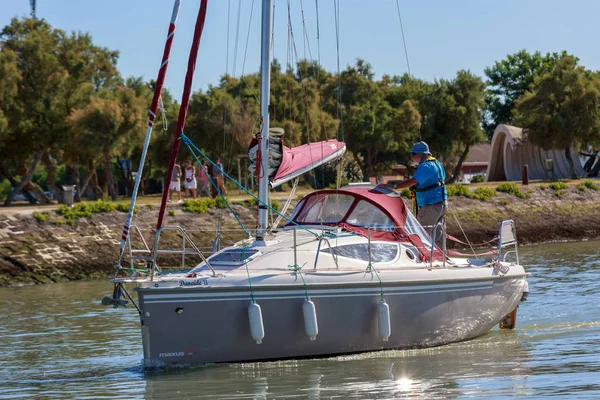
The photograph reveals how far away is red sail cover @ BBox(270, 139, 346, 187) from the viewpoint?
13867 millimetres

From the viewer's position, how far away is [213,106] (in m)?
50.2

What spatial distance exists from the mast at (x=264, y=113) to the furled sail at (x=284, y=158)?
15 centimetres

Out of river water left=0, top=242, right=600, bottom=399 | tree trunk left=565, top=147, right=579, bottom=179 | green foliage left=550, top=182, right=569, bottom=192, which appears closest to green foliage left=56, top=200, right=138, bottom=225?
river water left=0, top=242, right=600, bottom=399

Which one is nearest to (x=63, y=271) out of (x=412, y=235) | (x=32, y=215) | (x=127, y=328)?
(x=32, y=215)

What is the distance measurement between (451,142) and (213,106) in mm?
17549

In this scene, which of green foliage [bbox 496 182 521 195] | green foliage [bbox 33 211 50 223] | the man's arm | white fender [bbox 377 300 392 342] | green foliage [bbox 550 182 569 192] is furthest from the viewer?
green foliage [bbox 550 182 569 192]

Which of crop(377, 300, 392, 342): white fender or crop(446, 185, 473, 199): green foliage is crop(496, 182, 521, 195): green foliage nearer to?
crop(446, 185, 473, 199): green foliage

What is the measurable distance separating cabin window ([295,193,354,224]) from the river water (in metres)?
2.39

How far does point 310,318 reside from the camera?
464 inches

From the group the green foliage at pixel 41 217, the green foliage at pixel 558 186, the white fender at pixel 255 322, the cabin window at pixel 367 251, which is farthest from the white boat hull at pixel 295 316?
the green foliage at pixel 558 186

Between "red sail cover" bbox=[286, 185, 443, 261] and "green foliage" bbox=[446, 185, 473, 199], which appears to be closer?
"red sail cover" bbox=[286, 185, 443, 261]

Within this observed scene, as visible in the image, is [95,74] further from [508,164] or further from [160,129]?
A: [508,164]

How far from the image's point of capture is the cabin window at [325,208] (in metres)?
14.1

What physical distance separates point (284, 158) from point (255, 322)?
3139 millimetres
